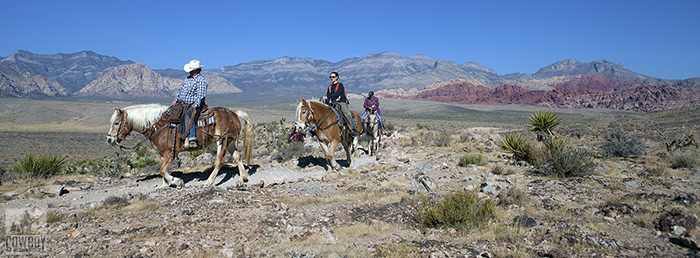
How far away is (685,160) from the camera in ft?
29.1

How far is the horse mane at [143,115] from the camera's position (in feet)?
25.1

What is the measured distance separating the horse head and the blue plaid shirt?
117 cm

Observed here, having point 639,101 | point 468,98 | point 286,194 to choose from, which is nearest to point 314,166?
point 286,194

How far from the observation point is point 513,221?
218 inches

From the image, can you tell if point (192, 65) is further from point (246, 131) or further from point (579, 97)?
point (579, 97)

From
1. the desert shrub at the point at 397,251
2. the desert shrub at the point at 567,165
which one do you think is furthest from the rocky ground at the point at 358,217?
the desert shrub at the point at 567,165

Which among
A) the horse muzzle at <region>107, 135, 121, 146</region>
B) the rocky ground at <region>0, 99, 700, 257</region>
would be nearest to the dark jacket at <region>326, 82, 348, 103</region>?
the rocky ground at <region>0, 99, 700, 257</region>

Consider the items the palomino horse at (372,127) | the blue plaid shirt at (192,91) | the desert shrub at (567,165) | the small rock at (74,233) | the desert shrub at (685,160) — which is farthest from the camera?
the palomino horse at (372,127)

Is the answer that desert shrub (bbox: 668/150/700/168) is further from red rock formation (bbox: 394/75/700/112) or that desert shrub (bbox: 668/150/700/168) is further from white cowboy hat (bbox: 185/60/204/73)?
red rock formation (bbox: 394/75/700/112)

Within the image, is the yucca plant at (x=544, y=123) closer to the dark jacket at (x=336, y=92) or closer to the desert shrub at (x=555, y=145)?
the desert shrub at (x=555, y=145)

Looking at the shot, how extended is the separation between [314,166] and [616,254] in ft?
25.6

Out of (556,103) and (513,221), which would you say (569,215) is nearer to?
(513,221)
